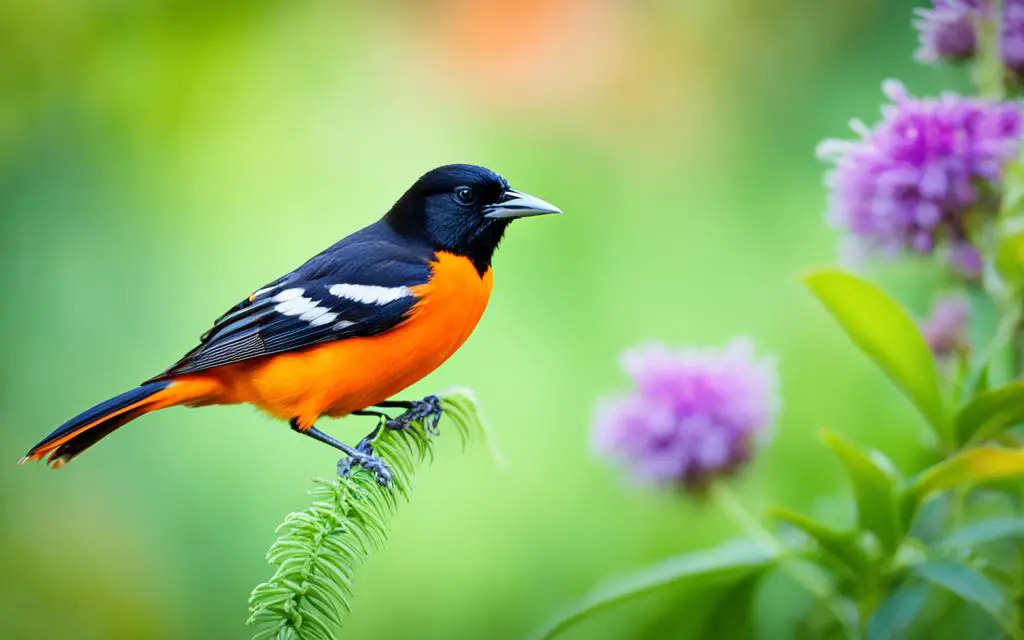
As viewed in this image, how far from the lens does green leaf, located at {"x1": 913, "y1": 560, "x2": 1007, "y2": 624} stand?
0.93 meters

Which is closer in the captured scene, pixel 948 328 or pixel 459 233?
pixel 459 233

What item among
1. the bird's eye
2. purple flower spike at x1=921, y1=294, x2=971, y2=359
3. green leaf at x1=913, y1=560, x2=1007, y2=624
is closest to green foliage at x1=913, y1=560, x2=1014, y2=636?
green leaf at x1=913, y1=560, x2=1007, y2=624

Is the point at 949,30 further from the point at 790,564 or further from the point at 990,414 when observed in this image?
the point at 790,564

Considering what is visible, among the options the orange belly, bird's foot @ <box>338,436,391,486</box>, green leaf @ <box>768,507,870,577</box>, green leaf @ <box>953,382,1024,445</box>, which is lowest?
green leaf @ <box>768,507,870,577</box>

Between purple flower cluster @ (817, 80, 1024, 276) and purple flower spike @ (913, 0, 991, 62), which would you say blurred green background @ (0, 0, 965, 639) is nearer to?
purple flower cluster @ (817, 80, 1024, 276)

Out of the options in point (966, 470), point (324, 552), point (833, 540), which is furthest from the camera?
point (833, 540)

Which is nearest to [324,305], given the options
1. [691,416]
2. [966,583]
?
[691,416]

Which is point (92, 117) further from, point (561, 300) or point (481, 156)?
point (561, 300)

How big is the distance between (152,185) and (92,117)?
0.59ft

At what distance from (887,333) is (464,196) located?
17.8 inches

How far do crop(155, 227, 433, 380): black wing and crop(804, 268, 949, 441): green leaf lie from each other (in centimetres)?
41

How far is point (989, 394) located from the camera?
0.91 meters

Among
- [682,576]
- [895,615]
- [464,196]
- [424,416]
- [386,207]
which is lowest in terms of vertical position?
[895,615]

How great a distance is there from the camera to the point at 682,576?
1.01 metres
